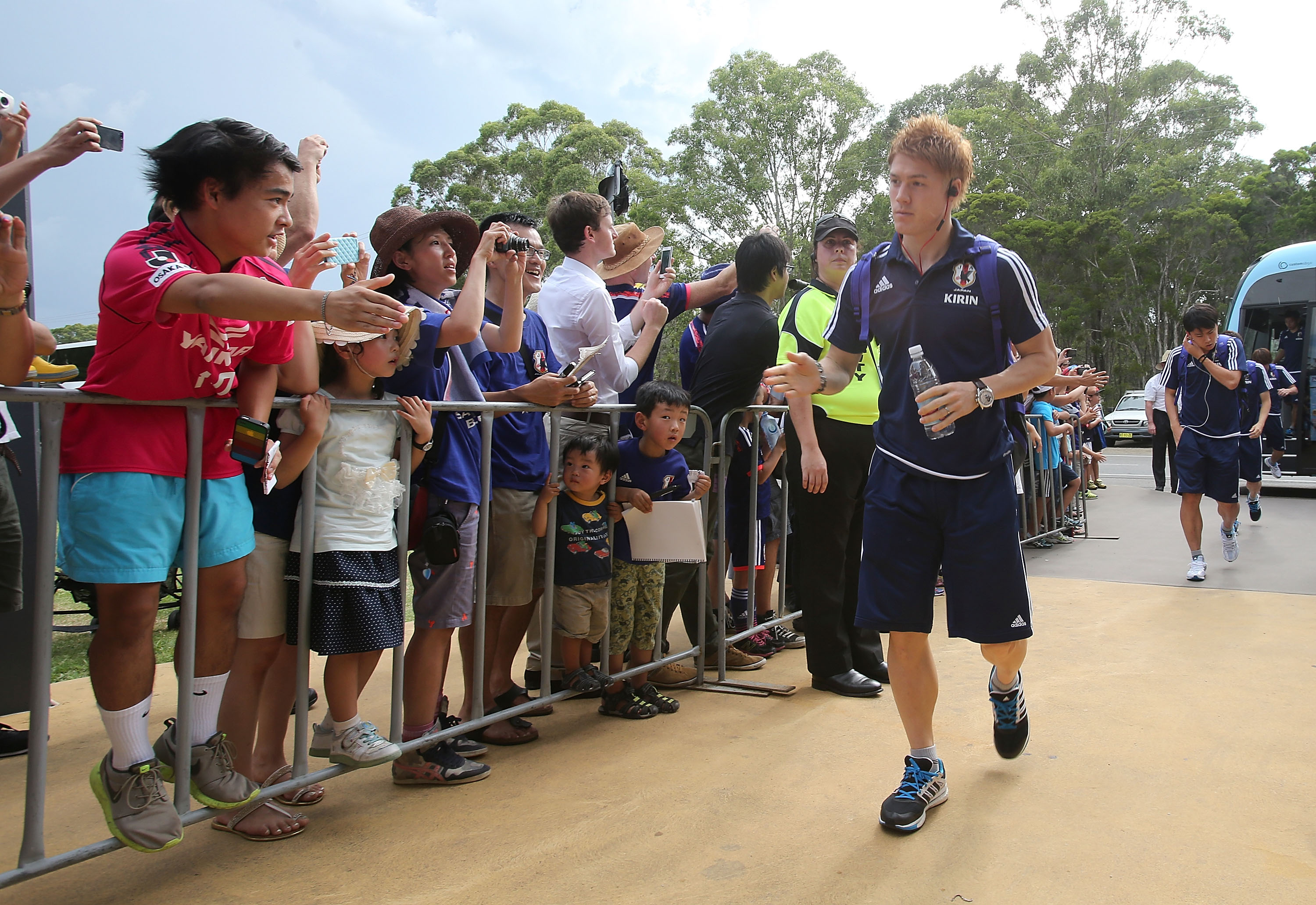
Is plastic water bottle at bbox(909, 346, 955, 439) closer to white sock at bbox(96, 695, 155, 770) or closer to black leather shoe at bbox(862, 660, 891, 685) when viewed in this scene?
black leather shoe at bbox(862, 660, 891, 685)

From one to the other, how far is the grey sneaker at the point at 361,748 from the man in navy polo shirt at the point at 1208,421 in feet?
20.7

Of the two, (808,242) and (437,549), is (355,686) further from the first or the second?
(808,242)

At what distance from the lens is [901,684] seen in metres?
2.97

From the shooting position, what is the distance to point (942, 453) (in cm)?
290

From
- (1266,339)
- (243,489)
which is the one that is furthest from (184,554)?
(1266,339)

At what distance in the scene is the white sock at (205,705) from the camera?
2430mm

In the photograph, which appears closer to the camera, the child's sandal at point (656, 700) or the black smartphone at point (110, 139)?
the black smartphone at point (110, 139)

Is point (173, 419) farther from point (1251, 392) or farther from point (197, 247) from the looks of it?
point (1251, 392)

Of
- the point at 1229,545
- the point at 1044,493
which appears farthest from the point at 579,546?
the point at 1044,493

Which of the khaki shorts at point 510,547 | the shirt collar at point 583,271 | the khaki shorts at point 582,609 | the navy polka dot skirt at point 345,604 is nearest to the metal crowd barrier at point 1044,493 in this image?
the shirt collar at point 583,271

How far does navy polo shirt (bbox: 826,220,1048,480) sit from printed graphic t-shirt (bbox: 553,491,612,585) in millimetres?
1211

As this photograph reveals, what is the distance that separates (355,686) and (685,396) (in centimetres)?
179

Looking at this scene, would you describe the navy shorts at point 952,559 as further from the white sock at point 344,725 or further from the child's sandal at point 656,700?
the white sock at point 344,725

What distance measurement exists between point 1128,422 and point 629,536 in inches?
1033
